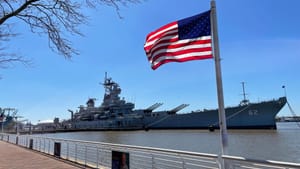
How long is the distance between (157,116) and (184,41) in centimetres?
6734

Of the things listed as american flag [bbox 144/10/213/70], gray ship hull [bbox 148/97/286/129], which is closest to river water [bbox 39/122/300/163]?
american flag [bbox 144/10/213/70]

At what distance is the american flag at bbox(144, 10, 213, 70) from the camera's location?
4.70m

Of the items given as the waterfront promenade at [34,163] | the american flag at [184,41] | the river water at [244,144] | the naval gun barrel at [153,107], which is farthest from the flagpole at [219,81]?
the naval gun barrel at [153,107]

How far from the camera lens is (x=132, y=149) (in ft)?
22.1

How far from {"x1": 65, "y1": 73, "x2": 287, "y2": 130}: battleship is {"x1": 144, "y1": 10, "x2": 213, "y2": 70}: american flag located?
4637 centimetres

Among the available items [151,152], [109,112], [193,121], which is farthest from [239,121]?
[151,152]

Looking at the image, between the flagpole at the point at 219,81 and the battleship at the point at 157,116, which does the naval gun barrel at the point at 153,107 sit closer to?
the battleship at the point at 157,116

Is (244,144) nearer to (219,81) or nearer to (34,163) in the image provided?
(34,163)

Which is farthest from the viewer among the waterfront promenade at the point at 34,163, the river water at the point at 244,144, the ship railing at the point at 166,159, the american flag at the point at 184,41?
the river water at the point at 244,144

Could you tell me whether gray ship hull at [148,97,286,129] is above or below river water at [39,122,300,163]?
above

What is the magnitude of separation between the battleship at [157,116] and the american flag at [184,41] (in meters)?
46.4

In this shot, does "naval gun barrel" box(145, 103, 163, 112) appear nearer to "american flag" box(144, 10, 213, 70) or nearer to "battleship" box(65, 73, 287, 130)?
"battleship" box(65, 73, 287, 130)

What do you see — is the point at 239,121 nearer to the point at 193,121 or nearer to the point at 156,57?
the point at 193,121

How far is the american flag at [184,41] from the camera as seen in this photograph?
4.70 meters
